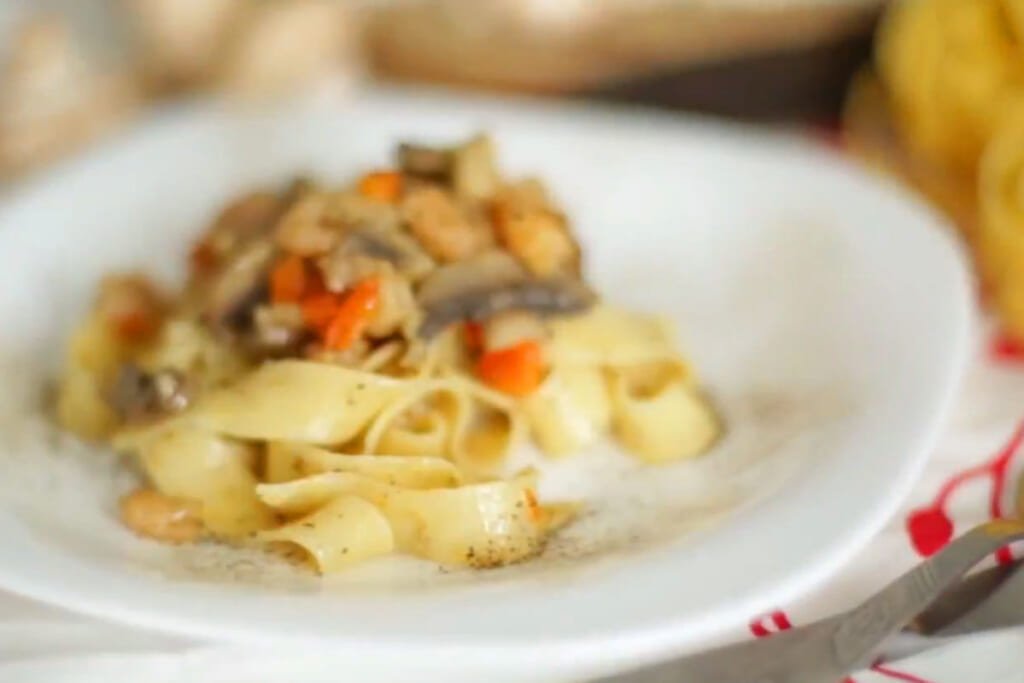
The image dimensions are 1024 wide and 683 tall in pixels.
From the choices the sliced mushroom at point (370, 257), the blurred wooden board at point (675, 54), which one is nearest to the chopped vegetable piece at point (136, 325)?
the sliced mushroom at point (370, 257)

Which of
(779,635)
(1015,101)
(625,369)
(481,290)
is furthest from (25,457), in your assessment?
(1015,101)

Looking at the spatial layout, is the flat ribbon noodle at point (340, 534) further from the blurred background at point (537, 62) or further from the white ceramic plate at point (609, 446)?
the blurred background at point (537, 62)

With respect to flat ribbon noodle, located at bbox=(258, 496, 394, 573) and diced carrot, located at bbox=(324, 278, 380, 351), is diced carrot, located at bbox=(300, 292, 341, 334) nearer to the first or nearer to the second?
diced carrot, located at bbox=(324, 278, 380, 351)

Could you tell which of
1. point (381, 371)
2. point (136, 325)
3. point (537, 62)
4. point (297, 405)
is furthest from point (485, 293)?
point (537, 62)

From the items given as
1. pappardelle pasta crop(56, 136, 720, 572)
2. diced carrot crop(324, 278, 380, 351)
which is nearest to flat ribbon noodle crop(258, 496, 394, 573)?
pappardelle pasta crop(56, 136, 720, 572)

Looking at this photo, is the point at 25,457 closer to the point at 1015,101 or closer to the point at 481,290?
the point at 481,290
